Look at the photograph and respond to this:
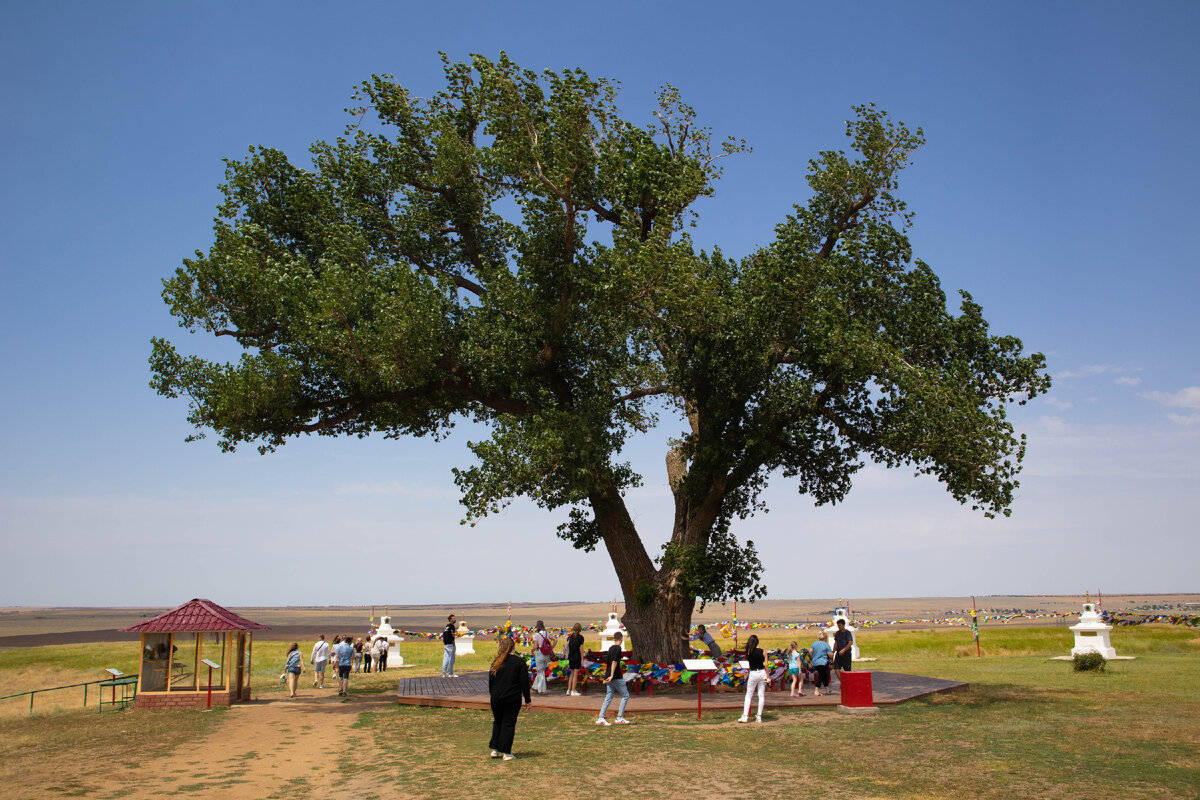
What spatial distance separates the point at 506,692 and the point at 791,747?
4.69 metres

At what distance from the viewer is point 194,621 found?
21.2 metres

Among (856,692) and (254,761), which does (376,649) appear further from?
(856,692)

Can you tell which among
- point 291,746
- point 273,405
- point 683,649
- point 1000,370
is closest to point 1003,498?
point 1000,370

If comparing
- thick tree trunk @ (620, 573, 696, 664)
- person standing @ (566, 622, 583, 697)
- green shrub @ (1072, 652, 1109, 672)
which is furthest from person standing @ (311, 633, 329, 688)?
green shrub @ (1072, 652, 1109, 672)

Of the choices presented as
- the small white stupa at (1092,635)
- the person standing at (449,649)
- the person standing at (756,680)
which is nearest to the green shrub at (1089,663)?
the small white stupa at (1092,635)

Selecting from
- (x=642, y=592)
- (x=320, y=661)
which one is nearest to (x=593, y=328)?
(x=642, y=592)

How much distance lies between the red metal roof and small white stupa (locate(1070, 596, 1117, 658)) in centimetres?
2528

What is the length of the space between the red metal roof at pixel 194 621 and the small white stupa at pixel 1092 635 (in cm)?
2528

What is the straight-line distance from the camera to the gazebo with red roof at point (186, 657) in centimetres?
2092

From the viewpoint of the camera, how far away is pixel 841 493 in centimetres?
2345

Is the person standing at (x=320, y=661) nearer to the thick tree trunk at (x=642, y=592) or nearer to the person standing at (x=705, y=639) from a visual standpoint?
the thick tree trunk at (x=642, y=592)

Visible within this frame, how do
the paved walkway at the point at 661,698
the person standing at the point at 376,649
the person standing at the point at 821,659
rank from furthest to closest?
the person standing at the point at 376,649 → the person standing at the point at 821,659 → the paved walkway at the point at 661,698

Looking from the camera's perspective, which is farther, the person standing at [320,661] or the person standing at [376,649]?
the person standing at [376,649]

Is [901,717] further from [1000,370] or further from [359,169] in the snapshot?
[359,169]
